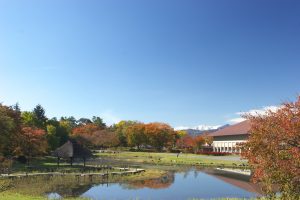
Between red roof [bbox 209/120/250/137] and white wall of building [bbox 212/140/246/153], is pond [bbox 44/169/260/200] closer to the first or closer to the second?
red roof [bbox 209/120/250/137]

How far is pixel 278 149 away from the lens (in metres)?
14.4

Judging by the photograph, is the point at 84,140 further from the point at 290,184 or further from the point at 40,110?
the point at 290,184

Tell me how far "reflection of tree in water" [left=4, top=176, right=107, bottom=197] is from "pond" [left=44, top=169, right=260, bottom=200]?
85 millimetres

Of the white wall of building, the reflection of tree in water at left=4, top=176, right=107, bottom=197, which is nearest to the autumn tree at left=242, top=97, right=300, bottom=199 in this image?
the reflection of tree in water at left=4, top=176, right=107, bottom=197

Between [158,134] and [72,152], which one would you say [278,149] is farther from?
[158,134]

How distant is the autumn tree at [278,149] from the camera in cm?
1377

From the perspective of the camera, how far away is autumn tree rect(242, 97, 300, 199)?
1377 cm

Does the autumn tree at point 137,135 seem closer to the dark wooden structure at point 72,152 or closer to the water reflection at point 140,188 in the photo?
the dark wooden structure at point 72,152

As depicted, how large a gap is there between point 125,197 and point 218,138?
81483 mm

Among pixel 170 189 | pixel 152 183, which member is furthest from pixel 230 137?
pixel 170 189

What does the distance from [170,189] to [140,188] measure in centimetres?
281

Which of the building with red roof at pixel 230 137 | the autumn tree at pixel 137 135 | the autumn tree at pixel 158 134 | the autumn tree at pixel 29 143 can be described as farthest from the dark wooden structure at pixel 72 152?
the autumn tree at pixel 137 135

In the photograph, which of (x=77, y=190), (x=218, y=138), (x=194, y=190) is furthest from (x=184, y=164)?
(x=218, y=138)

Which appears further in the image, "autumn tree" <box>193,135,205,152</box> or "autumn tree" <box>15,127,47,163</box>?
"autumn tree" <box>193,135,205,152</box>
